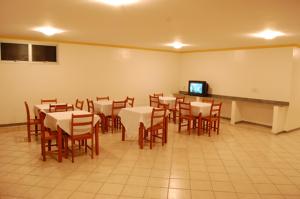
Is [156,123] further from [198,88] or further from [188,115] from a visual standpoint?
[198,88]

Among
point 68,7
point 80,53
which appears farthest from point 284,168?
point 80,53

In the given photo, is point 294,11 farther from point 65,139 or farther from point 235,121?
point 235,121

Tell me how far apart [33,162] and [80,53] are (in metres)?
4.43

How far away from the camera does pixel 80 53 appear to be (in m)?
8.08

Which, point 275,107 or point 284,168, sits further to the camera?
point 275,107

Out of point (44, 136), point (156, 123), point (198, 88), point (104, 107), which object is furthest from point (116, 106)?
point (198, 88)

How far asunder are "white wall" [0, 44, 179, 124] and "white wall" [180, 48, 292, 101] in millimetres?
1420

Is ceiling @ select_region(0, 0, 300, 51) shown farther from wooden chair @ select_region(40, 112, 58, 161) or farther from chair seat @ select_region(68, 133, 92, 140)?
chair seat @ select_region(68, 133, 92, 140)

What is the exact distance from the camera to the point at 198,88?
9688 mm

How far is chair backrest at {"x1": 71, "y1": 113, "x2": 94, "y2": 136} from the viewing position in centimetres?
453

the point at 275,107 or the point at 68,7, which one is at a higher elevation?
the point at 68,7

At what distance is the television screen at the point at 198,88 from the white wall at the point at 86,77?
1.13m

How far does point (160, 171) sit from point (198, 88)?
19.4 feet

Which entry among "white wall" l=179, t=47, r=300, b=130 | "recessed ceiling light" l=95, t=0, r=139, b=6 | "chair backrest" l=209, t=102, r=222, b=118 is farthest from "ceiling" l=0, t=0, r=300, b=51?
"white wall" l=179, t=47, r=300, b=130
